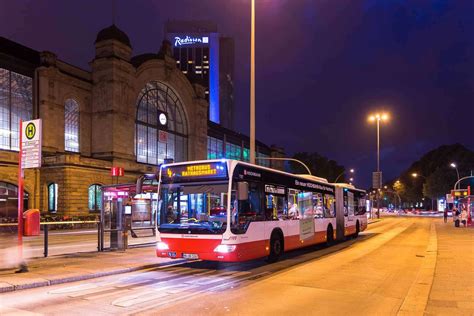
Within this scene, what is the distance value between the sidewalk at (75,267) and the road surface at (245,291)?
0.44 meters

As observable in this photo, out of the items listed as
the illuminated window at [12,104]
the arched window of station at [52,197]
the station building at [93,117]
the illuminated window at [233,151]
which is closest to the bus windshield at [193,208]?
the station building at [93,117]

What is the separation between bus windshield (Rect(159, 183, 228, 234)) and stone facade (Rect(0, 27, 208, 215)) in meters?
32.1

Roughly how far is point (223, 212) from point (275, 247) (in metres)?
3.09

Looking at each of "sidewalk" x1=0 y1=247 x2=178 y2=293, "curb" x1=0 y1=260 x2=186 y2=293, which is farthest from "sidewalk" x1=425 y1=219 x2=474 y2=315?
"sidewalk" x1=0 y1=247 x2=178 y2=293

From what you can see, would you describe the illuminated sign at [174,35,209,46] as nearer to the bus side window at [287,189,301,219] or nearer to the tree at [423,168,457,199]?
the tree at [423,168,457,199]

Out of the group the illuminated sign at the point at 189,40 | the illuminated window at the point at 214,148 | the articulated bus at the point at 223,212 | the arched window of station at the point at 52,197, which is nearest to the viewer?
the articulated bus at the point at 223,212

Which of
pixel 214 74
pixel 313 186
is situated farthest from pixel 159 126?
pixel 214 74

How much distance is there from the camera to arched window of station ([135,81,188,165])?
185ft

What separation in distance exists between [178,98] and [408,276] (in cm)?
5290

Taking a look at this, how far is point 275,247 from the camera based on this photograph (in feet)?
50.3

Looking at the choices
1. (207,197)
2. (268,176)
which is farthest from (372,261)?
(207,197)

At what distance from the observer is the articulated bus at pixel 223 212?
1296 cm

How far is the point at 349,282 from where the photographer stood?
37.8 feet

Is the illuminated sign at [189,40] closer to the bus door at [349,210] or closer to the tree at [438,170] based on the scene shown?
the tree at [438,170]
